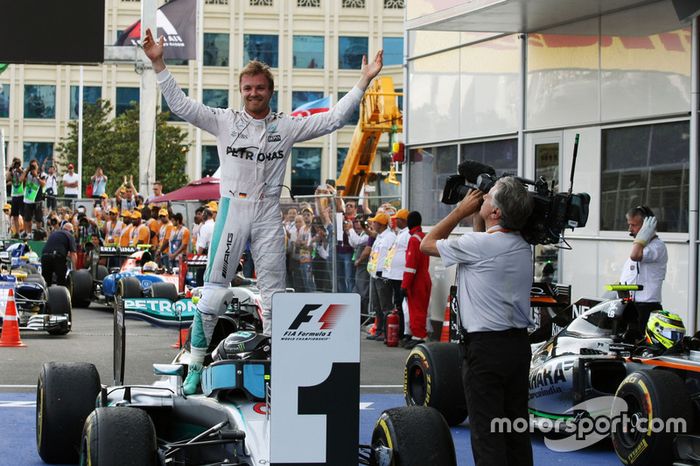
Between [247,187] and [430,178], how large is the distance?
12.0 metres

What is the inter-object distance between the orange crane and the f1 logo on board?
19955mm

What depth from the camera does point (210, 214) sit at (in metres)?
22.9

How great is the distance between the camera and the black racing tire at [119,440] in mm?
6316

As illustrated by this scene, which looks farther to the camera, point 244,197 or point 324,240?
point 324,240

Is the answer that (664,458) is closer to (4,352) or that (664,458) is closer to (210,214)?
(4,352)

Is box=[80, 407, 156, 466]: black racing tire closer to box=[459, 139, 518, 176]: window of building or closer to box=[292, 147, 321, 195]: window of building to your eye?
box=[459, 139, 518, 176]: window of building

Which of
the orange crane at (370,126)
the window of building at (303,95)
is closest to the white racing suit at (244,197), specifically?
the orange crane at (370,126)

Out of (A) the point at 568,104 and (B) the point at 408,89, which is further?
(B) the point at 408,89

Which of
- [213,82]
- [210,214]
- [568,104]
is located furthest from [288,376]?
[213,82]

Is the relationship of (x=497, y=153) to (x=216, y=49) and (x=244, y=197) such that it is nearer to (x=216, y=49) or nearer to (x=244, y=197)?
(x=244, y=197)

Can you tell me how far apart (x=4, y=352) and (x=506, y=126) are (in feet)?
23.4

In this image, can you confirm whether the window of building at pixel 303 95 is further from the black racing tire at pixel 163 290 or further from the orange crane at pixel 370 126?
the black racing tire at pixel 163 290

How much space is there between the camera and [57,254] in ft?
75.9

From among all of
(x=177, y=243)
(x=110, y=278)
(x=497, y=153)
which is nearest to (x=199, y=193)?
(x=177, y=243)
